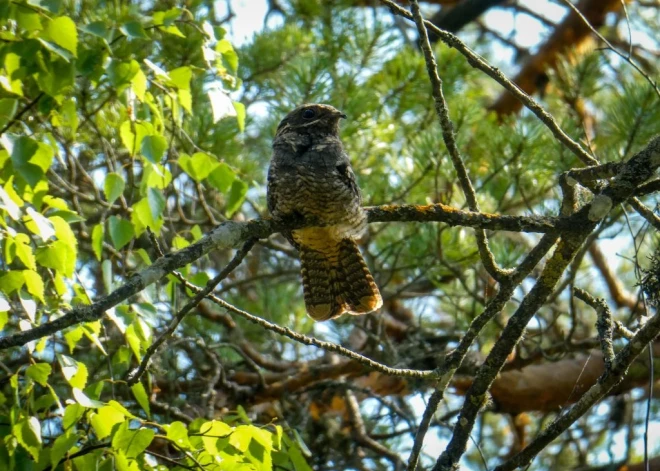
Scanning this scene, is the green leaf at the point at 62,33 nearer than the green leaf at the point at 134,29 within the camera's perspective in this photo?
Yes

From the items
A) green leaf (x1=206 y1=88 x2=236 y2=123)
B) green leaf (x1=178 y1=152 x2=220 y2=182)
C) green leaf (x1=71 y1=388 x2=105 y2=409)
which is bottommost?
green leaf (x1=71 y1=388 x2=105 y2=409)

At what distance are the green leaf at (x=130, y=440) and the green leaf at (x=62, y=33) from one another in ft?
3.46

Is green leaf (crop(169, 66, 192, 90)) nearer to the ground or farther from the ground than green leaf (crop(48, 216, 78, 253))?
farther from the ground

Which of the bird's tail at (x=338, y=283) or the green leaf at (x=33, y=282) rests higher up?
the bird's tail at (x=338, y=283)

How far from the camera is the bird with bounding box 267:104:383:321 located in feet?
10.9

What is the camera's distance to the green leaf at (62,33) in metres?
2.43

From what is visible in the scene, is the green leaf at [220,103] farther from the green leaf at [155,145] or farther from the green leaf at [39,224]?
the green leaf at [39,224]

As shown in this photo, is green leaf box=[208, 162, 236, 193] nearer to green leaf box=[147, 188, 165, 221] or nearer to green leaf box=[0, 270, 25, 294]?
green leaf box=[147, 188, 165, 221]

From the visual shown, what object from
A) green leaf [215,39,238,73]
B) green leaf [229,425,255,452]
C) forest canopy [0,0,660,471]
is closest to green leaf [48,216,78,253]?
forest canopy [0,0,660,471]

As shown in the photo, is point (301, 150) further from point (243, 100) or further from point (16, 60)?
point (243, 100)

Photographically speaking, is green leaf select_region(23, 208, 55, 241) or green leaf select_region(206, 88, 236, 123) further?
green leaf select_region(206, 88, 236, 123)

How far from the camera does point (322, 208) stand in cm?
331

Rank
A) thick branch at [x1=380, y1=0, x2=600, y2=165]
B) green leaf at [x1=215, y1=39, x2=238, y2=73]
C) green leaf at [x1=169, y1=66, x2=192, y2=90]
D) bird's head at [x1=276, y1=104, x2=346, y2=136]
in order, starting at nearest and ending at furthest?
thick branch at [x1=380, y1=0, x2=600, y2=165] → green leaf at [x1=169, y1=66, x2=192, y2=90] → green leaf at [x1=215, y1=39, x2=238, y2=73] → bird's head at [x1=276, y1=104, x2=346, y2=136]

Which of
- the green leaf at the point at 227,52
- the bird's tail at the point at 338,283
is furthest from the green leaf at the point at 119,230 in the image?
the bird's tail at the point at 338,283
